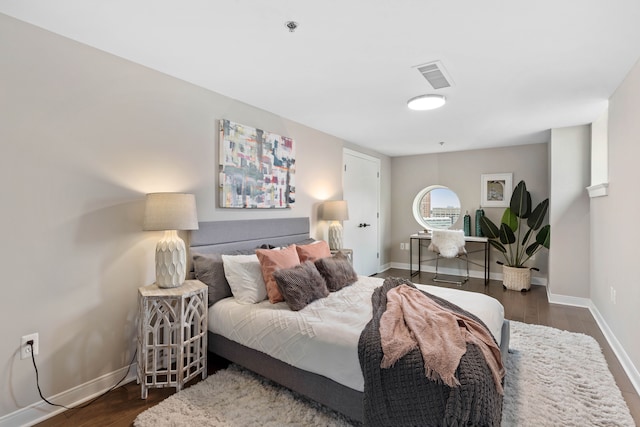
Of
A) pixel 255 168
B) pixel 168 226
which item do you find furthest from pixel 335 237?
pixel 168 226

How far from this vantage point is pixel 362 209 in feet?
17.5

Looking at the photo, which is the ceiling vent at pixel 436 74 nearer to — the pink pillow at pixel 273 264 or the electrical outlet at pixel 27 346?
the pink pillow at pixel 273 264

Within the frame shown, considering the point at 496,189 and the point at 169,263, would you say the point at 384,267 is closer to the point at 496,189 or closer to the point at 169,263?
the point at 496,189

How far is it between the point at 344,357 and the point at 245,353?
85cm

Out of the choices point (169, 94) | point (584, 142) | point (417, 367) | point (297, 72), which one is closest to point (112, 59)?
point (169, 94)

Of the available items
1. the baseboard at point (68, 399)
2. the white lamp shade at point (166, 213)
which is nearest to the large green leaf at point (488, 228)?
the white lamp shade at point (166, 213)

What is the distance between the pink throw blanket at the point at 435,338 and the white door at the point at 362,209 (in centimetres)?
281

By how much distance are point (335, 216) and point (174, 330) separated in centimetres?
231

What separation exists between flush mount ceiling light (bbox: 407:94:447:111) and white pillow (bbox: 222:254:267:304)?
2059mm

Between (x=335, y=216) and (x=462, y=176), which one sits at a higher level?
(x=462, y=176)

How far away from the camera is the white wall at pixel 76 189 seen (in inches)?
71.3

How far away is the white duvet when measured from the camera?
1.79m

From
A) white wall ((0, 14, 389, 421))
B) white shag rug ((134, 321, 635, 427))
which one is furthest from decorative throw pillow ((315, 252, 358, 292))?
white wall ((0, 14, 389, 421))

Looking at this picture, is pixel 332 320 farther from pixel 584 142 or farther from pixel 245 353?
pixel 584 142
